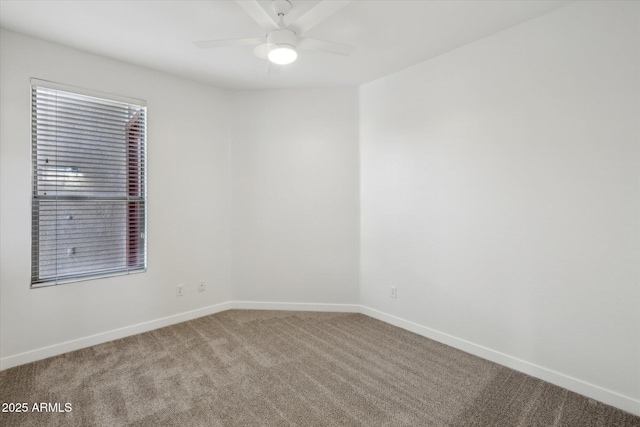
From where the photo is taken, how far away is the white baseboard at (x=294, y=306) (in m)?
3.86

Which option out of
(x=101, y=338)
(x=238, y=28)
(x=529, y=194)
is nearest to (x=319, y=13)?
(x=238, y=28)

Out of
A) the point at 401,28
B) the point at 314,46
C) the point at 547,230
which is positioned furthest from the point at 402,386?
the point at 401,28

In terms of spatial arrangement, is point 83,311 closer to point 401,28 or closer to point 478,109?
point 401,28

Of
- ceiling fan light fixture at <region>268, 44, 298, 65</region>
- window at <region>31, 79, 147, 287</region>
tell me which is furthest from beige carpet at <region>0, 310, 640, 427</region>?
ceiling fan light fixture at <region>268, 44, 298, 65</region>

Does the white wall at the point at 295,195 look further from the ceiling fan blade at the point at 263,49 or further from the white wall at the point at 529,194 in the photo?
the ceiling fan blade at the point at 263,49

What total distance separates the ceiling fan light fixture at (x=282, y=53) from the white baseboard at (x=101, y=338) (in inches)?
116

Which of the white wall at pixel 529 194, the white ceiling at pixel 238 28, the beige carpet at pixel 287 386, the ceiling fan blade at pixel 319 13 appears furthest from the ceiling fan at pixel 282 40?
the beige carpet at pixel 287 386

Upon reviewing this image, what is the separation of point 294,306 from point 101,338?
203 centimetres

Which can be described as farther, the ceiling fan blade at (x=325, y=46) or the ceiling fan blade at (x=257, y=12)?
the ceiling fan blade at (x=325, y=46)

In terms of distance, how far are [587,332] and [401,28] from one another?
2.70 metres

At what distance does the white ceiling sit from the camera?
7.29 feet

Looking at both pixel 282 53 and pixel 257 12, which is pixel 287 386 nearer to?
pixel 282 53

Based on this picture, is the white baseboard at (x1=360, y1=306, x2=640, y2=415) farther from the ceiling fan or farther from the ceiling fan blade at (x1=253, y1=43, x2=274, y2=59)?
the ceiling fan blade at (x1=253, y1=43, x2=274, y2=59)

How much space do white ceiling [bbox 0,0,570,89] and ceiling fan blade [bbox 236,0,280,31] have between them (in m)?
0.25
